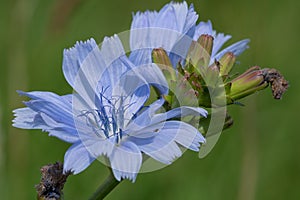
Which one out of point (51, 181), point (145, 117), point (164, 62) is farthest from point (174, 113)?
point (51, 181)

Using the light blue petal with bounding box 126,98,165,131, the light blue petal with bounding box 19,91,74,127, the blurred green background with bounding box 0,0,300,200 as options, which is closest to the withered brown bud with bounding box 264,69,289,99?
the light blue petal with bounding box 126,98,165,131

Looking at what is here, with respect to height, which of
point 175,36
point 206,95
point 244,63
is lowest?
point 206,95

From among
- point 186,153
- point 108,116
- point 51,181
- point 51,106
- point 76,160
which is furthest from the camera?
point 186,153

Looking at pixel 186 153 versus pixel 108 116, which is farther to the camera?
pixel 186 153

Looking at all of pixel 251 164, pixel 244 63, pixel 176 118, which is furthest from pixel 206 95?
pixel 244 63

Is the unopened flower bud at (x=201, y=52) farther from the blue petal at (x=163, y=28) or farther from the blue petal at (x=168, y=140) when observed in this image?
the blue petal at (x=168, y=140)

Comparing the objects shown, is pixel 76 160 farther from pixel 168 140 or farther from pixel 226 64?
pixel 226 64

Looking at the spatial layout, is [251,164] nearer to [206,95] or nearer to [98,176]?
[98,176]

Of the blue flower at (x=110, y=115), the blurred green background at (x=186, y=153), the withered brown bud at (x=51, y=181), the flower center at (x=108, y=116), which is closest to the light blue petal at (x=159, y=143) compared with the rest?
the blue flower at (x=110, y=115)
